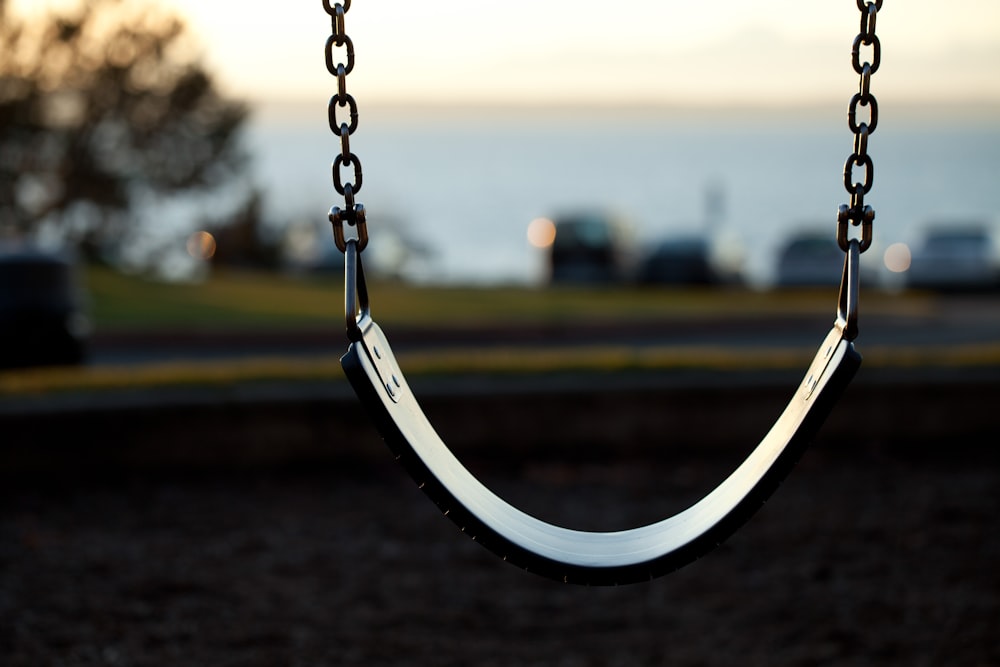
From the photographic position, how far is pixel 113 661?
399 centimetres

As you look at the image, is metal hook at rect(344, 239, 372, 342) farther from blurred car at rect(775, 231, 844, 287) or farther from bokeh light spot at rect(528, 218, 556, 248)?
blurred car at rect(775, 231, 844, 287)

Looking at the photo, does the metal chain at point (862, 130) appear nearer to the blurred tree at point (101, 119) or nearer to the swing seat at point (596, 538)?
the swing seat at point (596, 538)

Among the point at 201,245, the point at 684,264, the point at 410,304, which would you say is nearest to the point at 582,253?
the point at 684,264

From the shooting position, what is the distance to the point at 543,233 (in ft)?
89.0

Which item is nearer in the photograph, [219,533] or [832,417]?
[219,533]

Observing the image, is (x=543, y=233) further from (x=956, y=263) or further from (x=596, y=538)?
(x=596, y=538)

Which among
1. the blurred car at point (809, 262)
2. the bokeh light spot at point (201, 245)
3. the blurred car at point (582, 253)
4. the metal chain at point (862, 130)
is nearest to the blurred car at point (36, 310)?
the metal chain at point (862, 130)

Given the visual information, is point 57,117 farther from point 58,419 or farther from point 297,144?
point 297,144

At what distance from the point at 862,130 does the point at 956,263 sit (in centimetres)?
2362

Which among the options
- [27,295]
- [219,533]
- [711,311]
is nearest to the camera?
[219,533]

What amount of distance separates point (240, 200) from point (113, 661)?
3774cm

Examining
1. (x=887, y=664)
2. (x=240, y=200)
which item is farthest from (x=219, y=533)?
(x=240, y=200)

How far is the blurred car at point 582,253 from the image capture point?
2675cm

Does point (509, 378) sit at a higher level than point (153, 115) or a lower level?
lower
